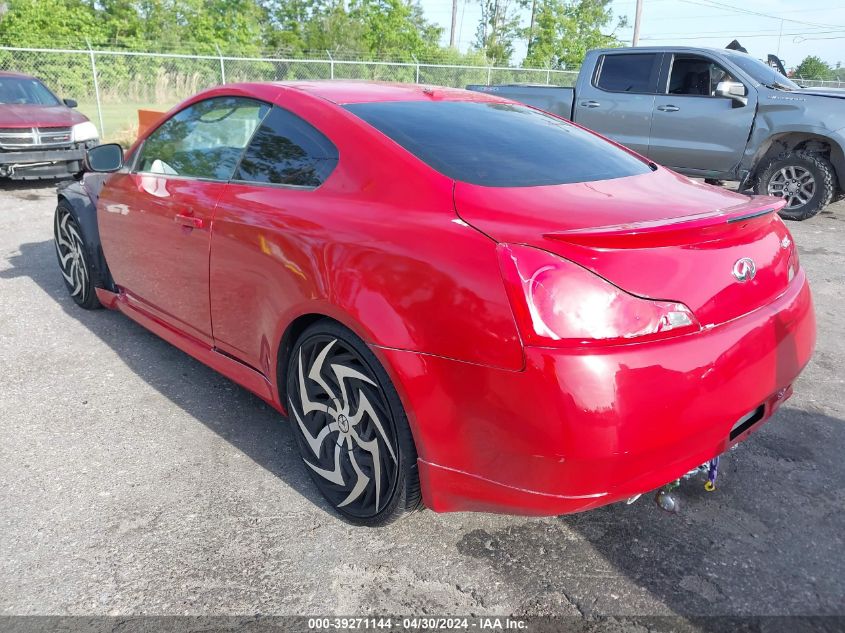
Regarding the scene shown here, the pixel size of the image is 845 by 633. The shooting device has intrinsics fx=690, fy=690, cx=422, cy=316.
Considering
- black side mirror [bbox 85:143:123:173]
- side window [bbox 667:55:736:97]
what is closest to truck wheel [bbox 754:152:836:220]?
side window [bbox 667:55:736:97]

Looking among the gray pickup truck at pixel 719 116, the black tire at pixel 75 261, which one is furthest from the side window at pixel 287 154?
the gray pickup truck at pixel 719 116

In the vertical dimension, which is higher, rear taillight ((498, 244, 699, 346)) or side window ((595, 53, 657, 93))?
side window ((595, 53, 657, 93))

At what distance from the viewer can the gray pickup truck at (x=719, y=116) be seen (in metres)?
8.07

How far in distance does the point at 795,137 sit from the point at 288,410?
778 cm

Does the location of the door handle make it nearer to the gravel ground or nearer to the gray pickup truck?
the gravel ground

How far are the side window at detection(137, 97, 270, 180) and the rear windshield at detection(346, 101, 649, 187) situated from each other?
2.06 feet

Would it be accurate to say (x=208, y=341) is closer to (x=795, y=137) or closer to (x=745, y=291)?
(x=745, y=291)

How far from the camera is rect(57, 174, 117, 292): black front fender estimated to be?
4.38 meters

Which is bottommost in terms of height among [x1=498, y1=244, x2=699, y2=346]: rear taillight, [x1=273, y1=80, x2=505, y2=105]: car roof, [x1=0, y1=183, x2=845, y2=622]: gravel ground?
[x1=0, y1=183, x2=845, y2=622]: gravel ground

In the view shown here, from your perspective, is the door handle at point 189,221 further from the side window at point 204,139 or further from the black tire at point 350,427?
the black tire at point 350,427

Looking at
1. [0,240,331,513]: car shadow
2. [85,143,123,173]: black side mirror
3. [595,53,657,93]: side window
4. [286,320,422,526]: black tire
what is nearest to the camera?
[286,320,422,526]: black tire

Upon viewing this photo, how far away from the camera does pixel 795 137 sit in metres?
8.23

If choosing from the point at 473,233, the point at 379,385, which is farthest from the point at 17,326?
the point at 473,233

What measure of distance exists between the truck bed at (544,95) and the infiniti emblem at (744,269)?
302 inches
